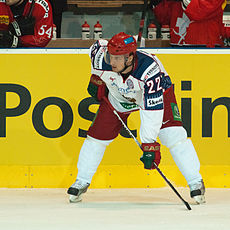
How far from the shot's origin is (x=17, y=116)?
5.37m

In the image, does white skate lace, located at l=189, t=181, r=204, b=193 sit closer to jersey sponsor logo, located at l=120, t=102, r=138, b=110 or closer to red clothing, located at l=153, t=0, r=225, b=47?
jersey sponsor logo, located at l=120, t=102, r=138, b=110

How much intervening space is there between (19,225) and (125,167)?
5.46ft

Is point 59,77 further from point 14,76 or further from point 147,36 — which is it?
point 147,36

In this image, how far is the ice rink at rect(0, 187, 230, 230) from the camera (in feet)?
12.8

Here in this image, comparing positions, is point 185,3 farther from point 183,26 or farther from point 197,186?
point 197,186

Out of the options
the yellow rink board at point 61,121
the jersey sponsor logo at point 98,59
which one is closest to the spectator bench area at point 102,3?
the yellow rink board at point 61,121

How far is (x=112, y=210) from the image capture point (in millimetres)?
4469

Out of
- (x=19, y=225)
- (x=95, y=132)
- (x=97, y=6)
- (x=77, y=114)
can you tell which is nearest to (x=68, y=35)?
(x=97, y=6)

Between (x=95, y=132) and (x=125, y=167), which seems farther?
(x=125, y=167)

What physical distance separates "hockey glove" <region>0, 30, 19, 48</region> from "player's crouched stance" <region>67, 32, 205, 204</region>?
95 centimetres

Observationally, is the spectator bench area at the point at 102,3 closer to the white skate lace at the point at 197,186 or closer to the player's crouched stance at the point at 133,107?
the player's crouched stance at the point at 133,107

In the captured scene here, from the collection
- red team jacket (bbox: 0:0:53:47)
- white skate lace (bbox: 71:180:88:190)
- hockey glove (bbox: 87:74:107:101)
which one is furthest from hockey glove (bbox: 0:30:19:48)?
white skate lace (bbox: 71:180:88:190)

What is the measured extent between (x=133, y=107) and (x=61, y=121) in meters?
0.78

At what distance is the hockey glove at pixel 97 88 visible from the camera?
4.85 m
